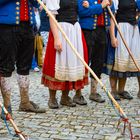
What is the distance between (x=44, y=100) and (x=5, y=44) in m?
1.54

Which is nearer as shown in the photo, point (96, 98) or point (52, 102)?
point (52, 102)

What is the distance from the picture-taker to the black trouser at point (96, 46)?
559 centimetres

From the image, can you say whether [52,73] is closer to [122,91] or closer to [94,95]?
[94,95]

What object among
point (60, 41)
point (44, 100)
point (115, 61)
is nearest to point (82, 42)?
point (60, 41)

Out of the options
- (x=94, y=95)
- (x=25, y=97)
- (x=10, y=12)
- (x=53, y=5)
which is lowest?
(x=94, y=95)

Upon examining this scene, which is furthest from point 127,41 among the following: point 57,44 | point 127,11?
point 57,44

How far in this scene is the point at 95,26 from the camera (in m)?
5.55

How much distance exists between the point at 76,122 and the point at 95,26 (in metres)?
1.45

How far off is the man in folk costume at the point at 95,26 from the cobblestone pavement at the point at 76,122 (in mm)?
554

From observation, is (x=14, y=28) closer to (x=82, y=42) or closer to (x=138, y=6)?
(x=82, y=42)

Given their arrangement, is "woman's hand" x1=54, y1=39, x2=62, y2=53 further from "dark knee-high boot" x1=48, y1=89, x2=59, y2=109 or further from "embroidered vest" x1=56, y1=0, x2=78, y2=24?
"dark knee-high boot" x1=48, y1=89, x2=59, y2=109

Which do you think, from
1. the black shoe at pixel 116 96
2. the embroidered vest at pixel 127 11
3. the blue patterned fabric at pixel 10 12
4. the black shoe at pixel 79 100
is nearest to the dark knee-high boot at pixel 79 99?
the black shoe at pixel 79 100

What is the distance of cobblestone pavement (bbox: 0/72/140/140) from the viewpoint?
4.22 meters

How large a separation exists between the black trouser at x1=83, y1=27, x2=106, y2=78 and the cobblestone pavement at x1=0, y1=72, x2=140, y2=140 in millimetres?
552
